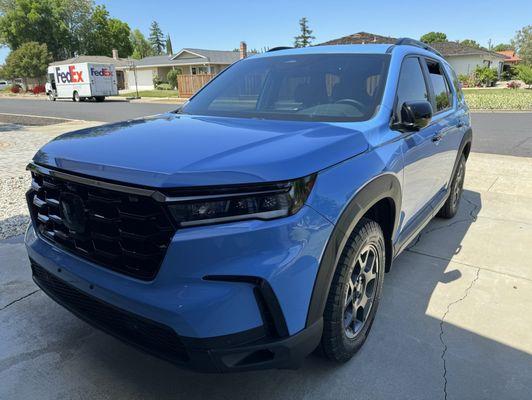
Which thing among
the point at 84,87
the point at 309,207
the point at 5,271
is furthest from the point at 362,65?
the point at 84,87

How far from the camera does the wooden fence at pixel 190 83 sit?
111 ft

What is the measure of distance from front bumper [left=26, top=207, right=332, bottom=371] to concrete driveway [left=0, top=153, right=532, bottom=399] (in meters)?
0.63

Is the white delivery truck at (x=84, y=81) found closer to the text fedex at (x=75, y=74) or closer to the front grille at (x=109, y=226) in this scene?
the text fedex at (x=75, y=74)

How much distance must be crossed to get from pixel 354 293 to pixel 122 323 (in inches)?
52.3

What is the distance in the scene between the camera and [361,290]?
269 centimetres

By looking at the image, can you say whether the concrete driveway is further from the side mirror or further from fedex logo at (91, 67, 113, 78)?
fedex logo at (91, 67, 113, 78)

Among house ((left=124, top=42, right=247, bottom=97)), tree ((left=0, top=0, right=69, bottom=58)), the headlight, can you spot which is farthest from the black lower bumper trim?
tree ((left=0, top=0, right=69, bottom=58))

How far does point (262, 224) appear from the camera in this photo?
1821 mm

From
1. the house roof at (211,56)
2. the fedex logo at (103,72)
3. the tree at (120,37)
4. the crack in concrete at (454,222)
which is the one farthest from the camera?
the tree at (120,37)

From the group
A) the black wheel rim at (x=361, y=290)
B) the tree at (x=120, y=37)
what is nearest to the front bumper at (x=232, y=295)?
the black wheel rim at (x=361, y=290)

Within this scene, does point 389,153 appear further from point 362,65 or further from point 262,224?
point 262,224

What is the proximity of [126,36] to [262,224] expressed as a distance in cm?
8566

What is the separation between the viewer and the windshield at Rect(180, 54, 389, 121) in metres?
2.99

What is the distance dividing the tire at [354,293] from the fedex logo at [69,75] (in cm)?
3809
